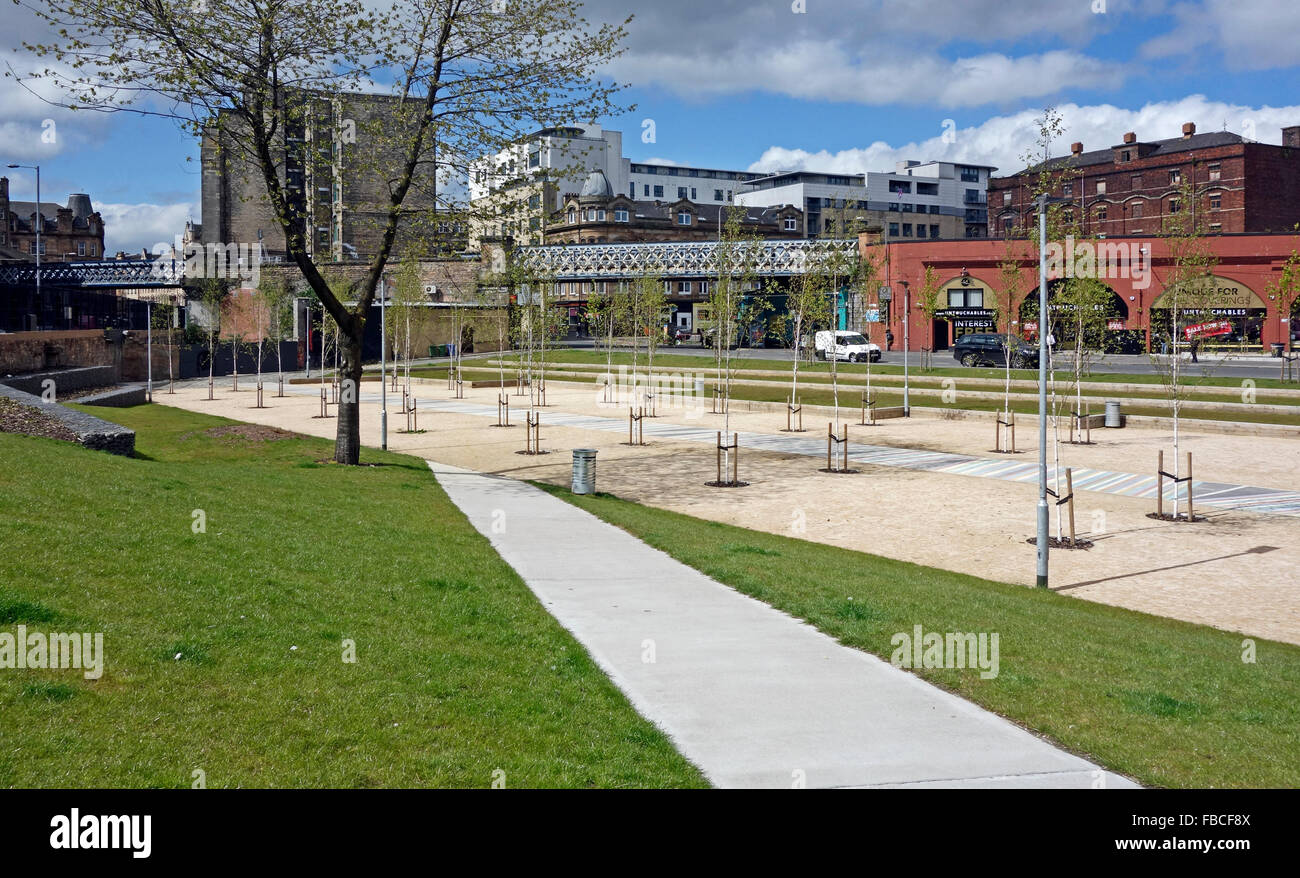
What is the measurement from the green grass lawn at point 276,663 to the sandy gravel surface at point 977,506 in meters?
8.44

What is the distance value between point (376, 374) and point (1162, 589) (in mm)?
62274

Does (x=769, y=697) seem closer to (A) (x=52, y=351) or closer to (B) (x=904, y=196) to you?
(A) (x=52, y=351)

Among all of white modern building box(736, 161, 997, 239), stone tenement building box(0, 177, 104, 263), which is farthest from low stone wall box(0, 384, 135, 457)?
stone tenement building box(0, 177, 104, 263)

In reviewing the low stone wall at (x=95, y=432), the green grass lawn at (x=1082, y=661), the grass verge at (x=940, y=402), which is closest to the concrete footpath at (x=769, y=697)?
the green grass lawn at (x=1082, y=661)

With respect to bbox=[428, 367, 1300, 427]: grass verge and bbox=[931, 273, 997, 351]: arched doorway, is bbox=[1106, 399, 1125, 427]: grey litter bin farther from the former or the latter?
bbox=[931, 273, 997, 351]: arched doorway

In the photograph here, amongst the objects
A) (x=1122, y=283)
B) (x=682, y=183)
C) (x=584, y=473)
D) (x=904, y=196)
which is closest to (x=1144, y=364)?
(x=1122, y=283)

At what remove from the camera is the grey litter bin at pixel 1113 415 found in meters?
35.5

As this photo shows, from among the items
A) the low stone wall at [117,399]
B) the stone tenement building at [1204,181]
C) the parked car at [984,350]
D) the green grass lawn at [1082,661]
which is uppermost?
the stone tenement building at [1204,181]

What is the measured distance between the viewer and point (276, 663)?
751 cm

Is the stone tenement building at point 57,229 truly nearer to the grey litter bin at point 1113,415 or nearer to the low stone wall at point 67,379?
the low stone wall at point 67,379

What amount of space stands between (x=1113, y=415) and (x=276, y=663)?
33.8 meters
